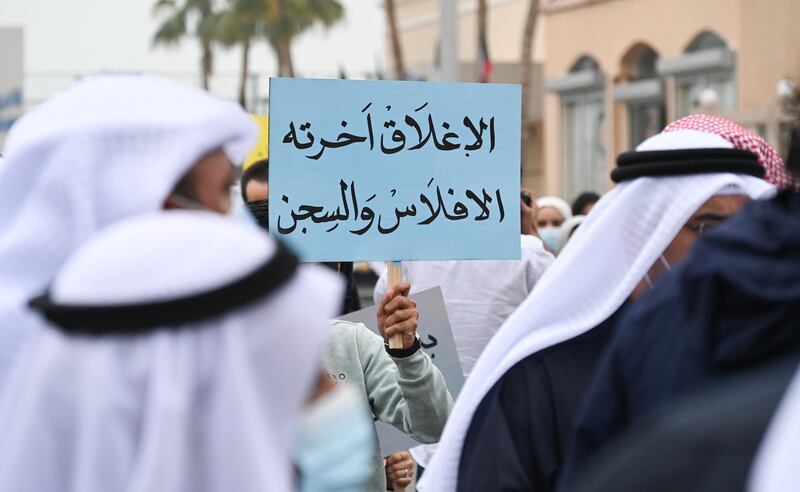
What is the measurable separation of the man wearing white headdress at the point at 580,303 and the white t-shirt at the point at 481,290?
2840 millimetres

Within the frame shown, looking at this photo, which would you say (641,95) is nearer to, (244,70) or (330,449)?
(244,70)

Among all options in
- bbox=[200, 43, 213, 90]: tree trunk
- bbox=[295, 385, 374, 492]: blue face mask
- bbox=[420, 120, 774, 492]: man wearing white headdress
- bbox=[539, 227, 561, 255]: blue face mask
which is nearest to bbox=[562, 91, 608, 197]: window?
→ bbox=[200, 43, 213, 90]: tree trunk

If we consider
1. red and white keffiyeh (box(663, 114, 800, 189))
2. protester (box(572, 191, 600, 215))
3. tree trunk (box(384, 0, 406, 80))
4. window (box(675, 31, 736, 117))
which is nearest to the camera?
red and white keffiyeh (box(663, 114, 800, 189))

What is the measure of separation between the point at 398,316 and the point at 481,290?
2.10 metres

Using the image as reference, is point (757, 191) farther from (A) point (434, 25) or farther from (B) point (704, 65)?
(A) point (434, 25)

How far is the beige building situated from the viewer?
77.8 ft

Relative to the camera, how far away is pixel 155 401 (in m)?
1.51

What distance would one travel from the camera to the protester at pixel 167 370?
1.52 meters

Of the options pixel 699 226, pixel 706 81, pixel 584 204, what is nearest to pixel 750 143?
pixel 699 226

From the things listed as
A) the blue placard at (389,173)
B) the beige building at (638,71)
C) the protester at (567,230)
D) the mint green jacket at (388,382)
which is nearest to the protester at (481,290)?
the blue placard at (389,173)

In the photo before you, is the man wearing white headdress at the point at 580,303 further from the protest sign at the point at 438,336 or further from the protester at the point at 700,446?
the protest sign at the point at 438,336

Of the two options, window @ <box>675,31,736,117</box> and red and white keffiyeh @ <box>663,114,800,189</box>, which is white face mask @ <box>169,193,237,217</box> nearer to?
red and white keffiyeh @ <box>663,114,800,189</box>

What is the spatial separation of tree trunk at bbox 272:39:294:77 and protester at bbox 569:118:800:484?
126 ft

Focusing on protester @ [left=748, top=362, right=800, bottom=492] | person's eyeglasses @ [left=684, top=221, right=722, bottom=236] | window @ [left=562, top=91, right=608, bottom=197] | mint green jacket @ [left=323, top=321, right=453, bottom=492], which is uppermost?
window @ [left=562, top=91, right=608, bottom=197]
